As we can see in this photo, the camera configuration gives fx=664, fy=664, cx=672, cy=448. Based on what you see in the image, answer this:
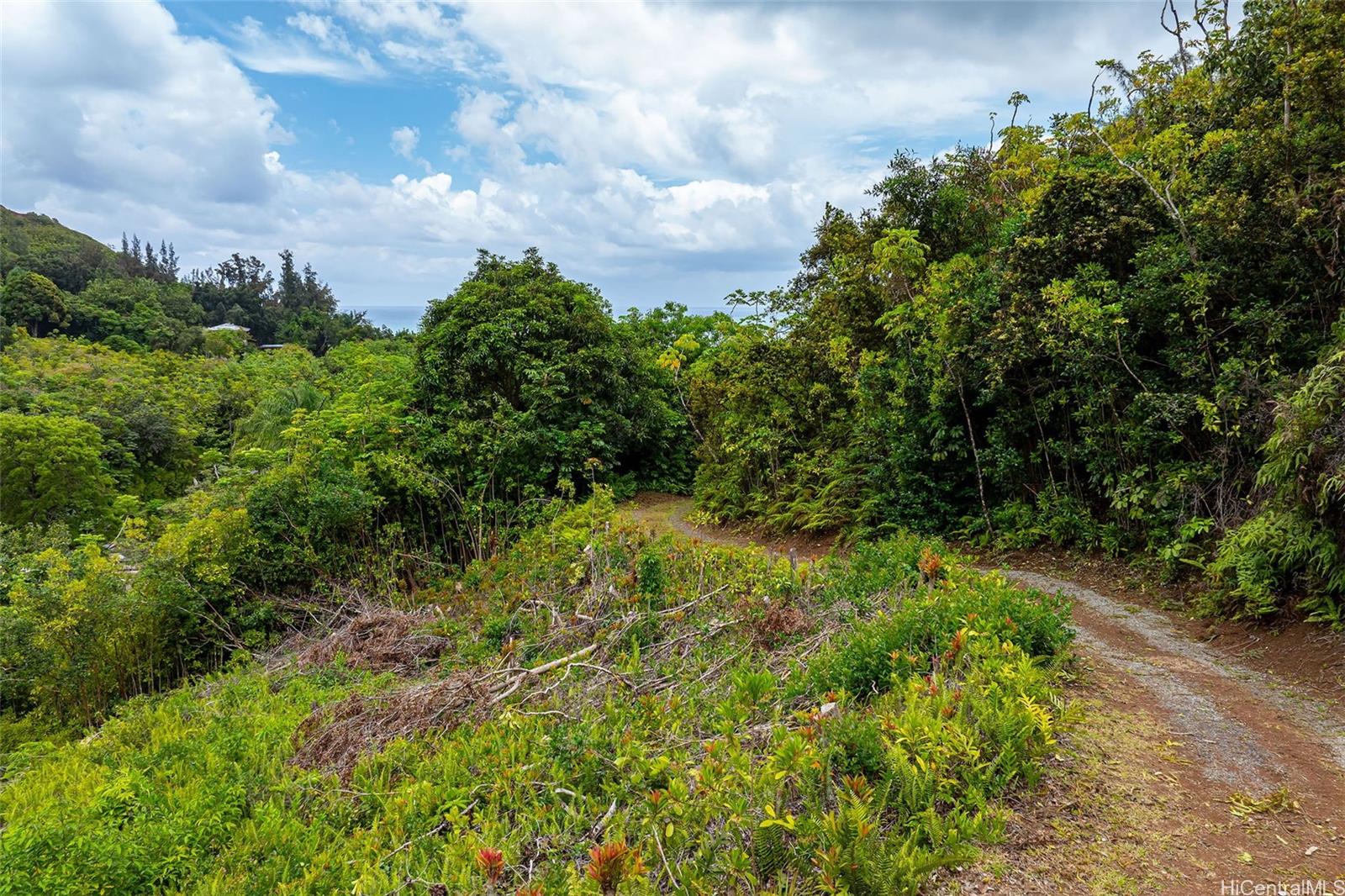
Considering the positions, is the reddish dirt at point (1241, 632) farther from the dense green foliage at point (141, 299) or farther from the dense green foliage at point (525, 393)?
the dense green foliage at point (141, 299)

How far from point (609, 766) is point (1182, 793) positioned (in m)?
2.96

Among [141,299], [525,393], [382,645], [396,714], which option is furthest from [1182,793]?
[141,299]

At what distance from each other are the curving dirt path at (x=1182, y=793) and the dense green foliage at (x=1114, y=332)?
1.59 metres

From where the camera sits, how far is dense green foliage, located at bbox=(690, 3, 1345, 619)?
6348mm

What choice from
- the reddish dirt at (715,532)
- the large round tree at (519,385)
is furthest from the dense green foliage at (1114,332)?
the large round tree at (519,385)

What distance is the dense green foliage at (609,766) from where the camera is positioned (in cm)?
288

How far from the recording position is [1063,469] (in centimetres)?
872

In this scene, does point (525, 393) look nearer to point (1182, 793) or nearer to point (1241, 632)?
point (1241, 632)

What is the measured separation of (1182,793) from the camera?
333 centimetres

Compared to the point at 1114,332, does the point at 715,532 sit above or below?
below

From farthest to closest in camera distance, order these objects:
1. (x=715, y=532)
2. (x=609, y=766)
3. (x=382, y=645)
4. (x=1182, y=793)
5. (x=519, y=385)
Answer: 1. (x=519, y=385)
2. (x=715, y=532)
3. (x=382, y=645)
4. (x=609, y=766)
5. (x=1182, y=793)

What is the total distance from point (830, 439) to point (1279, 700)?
7862mm

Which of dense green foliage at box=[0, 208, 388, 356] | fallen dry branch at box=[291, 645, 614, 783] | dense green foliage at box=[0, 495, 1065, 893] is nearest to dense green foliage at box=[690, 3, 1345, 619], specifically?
dense green foliage at box=[0, 495, 1065, 893]

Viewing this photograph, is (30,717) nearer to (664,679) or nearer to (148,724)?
(148,724)
